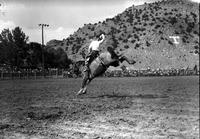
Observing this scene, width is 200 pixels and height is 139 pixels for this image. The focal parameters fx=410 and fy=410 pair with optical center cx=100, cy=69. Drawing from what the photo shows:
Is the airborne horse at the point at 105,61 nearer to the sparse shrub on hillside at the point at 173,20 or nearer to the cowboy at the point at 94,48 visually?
the cowboy at the point at 94,48

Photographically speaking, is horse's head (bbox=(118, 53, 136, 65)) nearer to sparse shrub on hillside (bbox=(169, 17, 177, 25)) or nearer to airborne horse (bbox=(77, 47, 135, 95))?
airborne horse (bbox=(77, 47, 135, 95))

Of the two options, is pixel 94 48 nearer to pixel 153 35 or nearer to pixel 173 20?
pixel 153 35

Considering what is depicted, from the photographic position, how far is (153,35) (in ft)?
383

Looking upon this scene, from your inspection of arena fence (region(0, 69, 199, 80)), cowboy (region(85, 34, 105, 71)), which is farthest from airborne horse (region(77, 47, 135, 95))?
arena fence (region(0, 69, 199, 80))

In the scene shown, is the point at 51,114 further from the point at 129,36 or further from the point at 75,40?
the point at 75,40

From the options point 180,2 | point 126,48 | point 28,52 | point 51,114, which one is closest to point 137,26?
point 126,48

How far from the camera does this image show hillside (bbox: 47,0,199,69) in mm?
107375

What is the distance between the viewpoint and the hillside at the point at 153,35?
10738 centimetres

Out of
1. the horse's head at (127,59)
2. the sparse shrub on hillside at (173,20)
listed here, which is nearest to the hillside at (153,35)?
the sparse shrub on hillside at (173,20)

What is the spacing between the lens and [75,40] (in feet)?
433

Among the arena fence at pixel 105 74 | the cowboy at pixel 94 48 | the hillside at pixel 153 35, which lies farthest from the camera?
the hillside at pixel 153 35

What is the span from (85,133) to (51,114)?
3.75 meters

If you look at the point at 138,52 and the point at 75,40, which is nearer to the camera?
the point at 138,52

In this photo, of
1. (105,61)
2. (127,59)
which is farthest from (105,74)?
Result: (127,59)
